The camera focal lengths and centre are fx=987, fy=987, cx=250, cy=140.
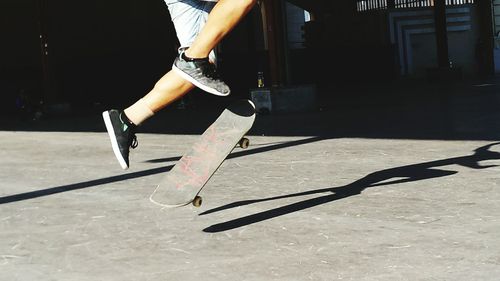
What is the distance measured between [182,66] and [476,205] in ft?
5.84

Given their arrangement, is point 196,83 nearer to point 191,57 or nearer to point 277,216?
point 191,57

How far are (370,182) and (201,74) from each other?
2.29 metres

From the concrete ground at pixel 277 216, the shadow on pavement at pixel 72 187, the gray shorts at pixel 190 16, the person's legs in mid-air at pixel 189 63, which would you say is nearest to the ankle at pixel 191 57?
the person's legs in mid-air at pixel 189 63

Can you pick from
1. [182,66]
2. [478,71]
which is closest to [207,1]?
[182,66]

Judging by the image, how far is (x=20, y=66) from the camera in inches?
947

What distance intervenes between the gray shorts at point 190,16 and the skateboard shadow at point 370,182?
3.29 ft

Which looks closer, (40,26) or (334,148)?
(334,148)

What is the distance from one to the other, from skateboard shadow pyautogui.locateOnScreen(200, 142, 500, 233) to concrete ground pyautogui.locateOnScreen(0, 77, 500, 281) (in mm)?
13

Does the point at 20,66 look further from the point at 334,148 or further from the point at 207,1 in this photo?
the point at 207,1

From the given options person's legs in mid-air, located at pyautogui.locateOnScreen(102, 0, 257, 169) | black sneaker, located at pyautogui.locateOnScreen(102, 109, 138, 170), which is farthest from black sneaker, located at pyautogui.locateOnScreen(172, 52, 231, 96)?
black sneaker, located at pyautogui.locateOnScreen(102, 109, 138, 170)

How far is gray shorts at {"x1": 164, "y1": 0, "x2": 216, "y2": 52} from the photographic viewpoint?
5.09 meters

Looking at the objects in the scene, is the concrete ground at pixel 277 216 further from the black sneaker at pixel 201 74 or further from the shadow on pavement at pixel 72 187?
the black sneaker at pixel 201 74

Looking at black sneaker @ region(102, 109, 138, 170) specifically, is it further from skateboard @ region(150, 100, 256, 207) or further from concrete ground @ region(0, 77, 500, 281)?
concrete ground @ region(0, 77, 500, 281)

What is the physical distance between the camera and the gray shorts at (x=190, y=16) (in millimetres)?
5094
